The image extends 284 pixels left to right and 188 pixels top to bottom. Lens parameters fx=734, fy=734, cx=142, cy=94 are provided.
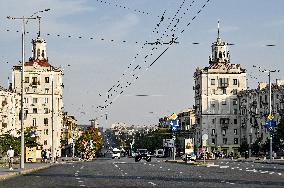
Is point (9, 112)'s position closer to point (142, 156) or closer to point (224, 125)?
point (142, 156)

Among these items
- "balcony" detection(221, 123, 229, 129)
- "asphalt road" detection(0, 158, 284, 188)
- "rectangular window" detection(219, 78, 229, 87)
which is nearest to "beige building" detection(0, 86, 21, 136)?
"rectangular window" detection(219, 78, 229, 87)

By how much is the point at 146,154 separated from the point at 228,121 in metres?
65.0

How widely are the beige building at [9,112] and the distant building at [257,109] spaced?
47640mm

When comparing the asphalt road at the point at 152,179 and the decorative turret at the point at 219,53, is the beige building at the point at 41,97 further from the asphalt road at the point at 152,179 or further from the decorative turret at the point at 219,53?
the asphalt road at the point at 152,179

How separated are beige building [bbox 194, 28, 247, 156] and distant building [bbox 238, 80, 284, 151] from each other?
241 centimetres

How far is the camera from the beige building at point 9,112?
416ft

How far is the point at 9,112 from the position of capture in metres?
132

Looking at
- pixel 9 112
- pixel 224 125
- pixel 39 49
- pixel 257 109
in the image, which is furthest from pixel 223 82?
pixel 9 112

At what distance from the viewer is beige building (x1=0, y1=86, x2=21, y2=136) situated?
127 metres

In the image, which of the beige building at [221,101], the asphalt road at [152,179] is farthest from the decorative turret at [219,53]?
the asphalt road at [152,179]

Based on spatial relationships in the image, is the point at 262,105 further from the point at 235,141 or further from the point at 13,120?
the point at 13,120

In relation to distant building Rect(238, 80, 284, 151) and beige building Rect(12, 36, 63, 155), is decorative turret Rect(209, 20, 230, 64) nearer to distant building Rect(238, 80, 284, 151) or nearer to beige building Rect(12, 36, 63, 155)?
distant building Rect(238, 80, 284, 151)

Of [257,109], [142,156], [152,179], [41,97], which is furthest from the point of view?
[41,97]

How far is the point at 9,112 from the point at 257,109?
53015 millimetres
